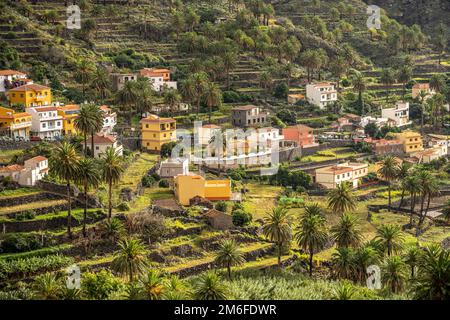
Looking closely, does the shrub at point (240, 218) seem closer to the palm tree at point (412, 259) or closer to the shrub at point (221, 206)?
the shrub at point (221, 206)

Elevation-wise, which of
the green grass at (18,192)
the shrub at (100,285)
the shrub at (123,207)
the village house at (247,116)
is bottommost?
the shrub at (100,285)

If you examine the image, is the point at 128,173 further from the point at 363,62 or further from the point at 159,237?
the point at 363,62

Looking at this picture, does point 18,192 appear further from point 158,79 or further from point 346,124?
point 346,124

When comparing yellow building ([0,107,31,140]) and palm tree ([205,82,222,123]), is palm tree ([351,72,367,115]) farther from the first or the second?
yellow building ([0,107,31,140])

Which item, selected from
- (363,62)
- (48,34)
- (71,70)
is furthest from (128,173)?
(363,62)

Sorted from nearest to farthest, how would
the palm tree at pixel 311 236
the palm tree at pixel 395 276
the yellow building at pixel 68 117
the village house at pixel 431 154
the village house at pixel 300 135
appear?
the palm tree at pixel 395 276, the palm tree at pixel 311 236, the yellow building at pixel 68 117, the village house at pixel 300 135, the village house at pixel 431 154

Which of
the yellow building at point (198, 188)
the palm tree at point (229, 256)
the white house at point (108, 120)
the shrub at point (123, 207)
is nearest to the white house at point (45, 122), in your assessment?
the white house at point (108, 120)
